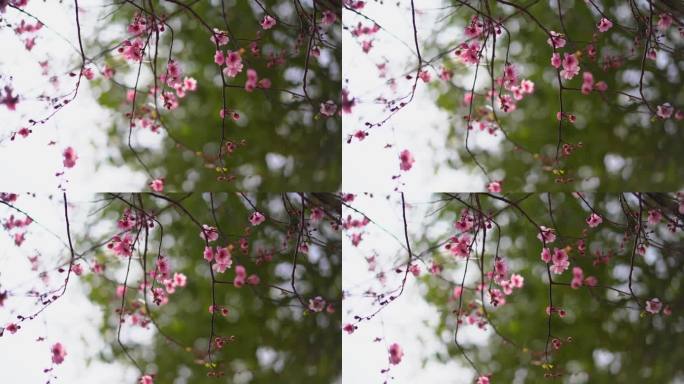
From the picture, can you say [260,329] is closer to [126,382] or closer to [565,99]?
[126,382]

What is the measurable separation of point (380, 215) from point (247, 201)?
0.37 meters

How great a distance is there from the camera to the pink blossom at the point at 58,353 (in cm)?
198

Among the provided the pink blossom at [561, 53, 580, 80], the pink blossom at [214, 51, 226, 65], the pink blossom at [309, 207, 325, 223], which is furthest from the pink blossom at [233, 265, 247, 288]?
the pink blossom at [561, 53, 580, 80]

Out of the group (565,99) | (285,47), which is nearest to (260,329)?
(285,47)

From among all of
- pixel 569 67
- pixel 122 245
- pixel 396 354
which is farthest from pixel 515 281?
pixel 122 245

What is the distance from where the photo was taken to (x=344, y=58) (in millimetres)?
2072

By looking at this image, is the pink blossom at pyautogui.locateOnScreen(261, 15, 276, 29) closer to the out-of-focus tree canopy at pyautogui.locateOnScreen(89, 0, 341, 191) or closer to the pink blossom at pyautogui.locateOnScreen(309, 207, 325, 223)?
the out-of-focus tree canopy at pyautogui.locateOnScreen(89, 0, 341, 191)

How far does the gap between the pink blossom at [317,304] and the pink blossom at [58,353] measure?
0.67 meters

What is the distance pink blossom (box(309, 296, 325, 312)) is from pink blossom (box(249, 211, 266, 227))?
0.86 ft

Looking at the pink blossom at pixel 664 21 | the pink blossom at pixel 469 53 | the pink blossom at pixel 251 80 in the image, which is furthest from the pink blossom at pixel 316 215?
the pink blossom at pixel 664 21

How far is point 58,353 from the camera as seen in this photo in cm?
198

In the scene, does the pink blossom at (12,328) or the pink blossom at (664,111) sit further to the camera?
the pink blossom at (664,111)

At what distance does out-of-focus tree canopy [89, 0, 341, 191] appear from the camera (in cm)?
198

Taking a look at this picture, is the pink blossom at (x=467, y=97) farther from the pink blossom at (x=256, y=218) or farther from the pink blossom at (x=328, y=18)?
the pink blossom at (x=256, y=218)
